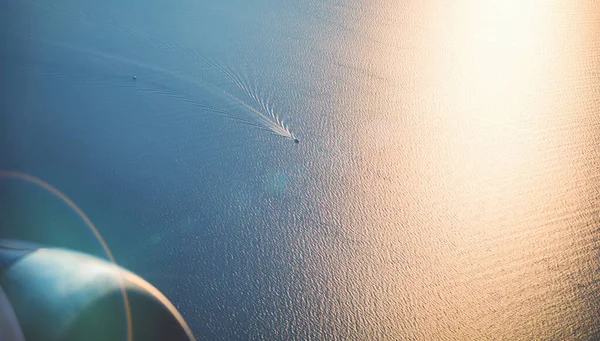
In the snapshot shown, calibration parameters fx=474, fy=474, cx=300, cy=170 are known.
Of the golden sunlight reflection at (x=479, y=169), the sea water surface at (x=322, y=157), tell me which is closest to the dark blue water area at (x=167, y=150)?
the sea water surface at (x=322, y=157)

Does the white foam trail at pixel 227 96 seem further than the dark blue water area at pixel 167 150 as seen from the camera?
Yes

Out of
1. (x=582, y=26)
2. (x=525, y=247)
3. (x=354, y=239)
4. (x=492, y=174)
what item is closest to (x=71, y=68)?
(x=354, y=239)

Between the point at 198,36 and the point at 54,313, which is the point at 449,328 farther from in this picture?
the point at 198,36

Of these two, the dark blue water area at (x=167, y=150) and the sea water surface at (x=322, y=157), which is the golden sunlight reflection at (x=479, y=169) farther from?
the dark blue water area at (x=167, y=150)

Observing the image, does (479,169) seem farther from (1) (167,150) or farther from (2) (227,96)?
(1) (167,150)

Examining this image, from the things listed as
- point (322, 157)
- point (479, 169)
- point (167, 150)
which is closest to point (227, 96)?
point (167, 150)

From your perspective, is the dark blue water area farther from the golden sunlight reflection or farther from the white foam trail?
the golden sunlight reflection
